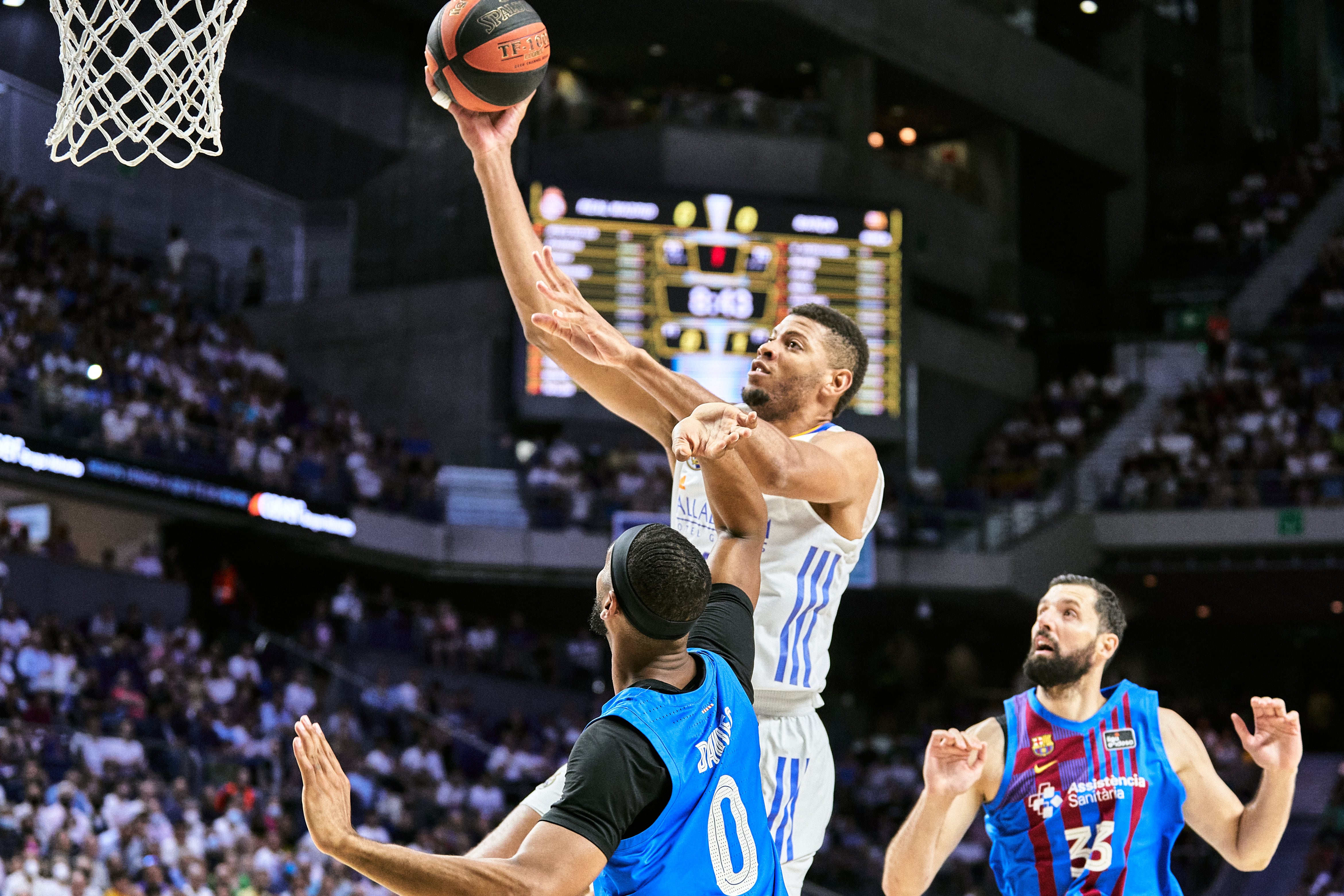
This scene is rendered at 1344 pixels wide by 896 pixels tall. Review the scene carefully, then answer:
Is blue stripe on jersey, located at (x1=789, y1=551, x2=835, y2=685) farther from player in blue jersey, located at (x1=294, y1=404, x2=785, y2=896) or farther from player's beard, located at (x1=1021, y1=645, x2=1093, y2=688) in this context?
player's beard, located at (x1=1021, y1=645, x2=1093, y2=688)

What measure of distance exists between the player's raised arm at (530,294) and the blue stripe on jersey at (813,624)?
0.69 meters

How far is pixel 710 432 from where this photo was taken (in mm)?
3889

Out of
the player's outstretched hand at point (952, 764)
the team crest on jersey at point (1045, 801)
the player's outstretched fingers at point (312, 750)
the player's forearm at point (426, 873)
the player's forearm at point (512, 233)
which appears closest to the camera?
the player's forearm at point (426, 873)

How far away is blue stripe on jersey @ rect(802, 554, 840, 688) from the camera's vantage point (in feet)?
15.7

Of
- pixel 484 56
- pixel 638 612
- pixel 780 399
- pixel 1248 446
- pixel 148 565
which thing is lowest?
pixel 148 565

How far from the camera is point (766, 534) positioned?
4.77m

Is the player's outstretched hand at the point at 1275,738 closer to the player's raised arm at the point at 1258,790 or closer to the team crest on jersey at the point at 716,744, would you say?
the player's raised arm at the point at 1258,790

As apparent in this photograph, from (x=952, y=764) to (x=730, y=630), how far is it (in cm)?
124

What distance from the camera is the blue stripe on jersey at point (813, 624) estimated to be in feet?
15.7

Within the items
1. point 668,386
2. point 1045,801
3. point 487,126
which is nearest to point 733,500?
point 668,386

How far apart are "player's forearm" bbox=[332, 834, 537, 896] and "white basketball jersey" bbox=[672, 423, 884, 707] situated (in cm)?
168

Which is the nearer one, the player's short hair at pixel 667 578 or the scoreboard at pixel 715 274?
the player's short hair at pixel 667 578

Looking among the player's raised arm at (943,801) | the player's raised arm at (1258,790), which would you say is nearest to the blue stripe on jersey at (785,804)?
the player's raised arm at (943,801)

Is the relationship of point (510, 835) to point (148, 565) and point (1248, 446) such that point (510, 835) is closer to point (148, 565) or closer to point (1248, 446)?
point (148, 565)
